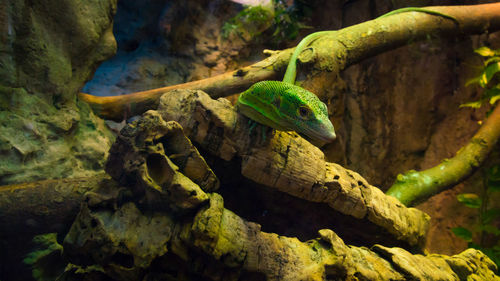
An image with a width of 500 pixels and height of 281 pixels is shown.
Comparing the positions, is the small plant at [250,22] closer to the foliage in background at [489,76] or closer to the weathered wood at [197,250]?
the foliage in background at [489,76]

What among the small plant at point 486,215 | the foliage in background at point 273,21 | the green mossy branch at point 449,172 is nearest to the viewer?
the green mossy branch at point 449,172

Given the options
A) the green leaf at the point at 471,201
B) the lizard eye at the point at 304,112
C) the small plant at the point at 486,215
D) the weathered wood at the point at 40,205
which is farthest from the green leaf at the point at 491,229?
the weathered wood at the point at 40,205

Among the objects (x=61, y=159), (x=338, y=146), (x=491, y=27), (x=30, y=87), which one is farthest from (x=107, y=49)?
(x=491, y=27)

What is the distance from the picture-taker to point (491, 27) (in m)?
3.74

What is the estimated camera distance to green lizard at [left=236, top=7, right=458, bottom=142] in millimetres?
1722

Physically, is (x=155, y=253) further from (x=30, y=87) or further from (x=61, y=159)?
(x=30, y=87)

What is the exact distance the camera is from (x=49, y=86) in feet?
7.51

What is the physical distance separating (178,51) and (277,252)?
3.27m

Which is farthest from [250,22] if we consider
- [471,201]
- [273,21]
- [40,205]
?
[40,205]

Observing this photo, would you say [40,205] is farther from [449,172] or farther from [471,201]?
[471,201]

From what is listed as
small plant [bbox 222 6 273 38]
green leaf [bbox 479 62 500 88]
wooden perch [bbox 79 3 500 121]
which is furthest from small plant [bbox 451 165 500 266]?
small plant [bbox 222 6 273 38]

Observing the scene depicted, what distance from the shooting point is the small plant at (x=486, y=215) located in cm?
335

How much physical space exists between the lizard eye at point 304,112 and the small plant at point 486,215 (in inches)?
106

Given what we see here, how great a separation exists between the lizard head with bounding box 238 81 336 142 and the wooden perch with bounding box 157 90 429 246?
0.41ft
